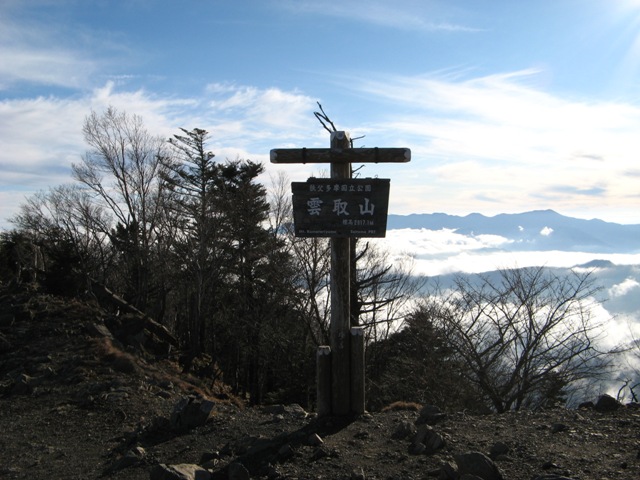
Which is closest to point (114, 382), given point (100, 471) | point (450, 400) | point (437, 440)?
point (100, 471)

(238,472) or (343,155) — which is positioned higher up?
(343,155)

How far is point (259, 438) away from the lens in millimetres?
6160

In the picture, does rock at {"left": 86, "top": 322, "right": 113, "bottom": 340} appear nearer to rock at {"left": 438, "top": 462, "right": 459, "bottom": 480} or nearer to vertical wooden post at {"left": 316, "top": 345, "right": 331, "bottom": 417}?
vertical wooden post at {"left": 316, "top": 345, "right": 331, "bottom": 417}

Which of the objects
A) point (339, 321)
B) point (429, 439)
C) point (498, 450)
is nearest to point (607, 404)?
point (498, 450)

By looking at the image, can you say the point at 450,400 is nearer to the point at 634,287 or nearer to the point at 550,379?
the point at 550,379

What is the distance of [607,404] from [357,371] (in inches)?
114

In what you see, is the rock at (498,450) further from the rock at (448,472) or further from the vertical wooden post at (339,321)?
the vertical wooden post at (339,321)

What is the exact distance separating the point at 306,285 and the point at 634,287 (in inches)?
2381

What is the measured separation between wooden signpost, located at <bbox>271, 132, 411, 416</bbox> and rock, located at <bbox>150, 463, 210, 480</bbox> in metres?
1.88

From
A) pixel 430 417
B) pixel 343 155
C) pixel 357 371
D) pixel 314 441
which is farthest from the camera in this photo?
pixel 357 371

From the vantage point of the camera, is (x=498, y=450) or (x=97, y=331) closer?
(x=498, y=450)

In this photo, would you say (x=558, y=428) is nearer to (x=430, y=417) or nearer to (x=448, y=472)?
(x=430, y=417)

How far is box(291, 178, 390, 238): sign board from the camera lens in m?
6.52

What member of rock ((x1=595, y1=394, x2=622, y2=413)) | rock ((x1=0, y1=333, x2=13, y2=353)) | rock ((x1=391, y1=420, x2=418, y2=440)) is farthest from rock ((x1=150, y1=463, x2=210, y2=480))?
rock ((x1=0, y1=333, x2=13, y2=353))
